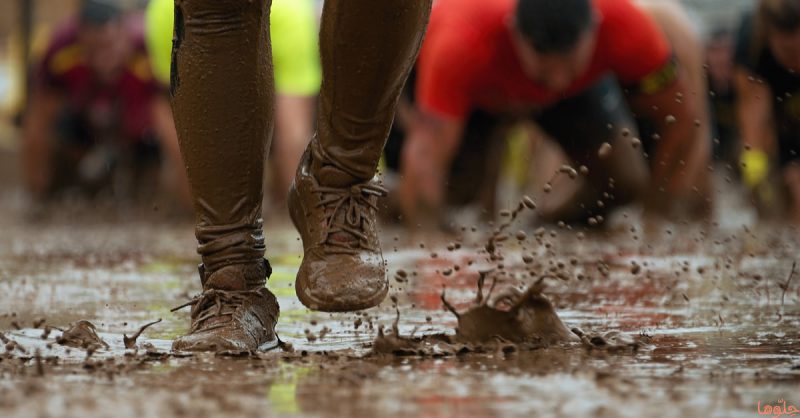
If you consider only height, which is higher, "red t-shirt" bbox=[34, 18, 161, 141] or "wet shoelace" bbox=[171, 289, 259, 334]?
"red t-shirt" bbox=[34, 18, 161, 141]

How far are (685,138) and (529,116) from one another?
85cm

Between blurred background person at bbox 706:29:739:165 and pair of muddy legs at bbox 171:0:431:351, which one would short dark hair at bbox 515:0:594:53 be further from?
blurred background person at bbox 706:29:739:165

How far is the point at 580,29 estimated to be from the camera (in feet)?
19.4

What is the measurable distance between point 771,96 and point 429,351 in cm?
519

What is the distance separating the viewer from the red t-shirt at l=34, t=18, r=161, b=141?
10094mm

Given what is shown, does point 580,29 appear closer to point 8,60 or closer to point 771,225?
point 771,225

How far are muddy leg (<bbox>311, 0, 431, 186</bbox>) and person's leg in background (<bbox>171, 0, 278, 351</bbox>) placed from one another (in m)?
0.12

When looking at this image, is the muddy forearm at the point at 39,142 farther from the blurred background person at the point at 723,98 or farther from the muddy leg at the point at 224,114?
the muddy leg at the point at 224,114

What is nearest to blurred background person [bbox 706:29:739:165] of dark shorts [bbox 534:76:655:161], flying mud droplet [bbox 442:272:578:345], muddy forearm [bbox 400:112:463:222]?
dark shorts [bbox 534:76:655:161]

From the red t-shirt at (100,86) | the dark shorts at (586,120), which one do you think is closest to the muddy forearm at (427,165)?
the dark shorts at (586,120)

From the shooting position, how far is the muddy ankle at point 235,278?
2912 mm

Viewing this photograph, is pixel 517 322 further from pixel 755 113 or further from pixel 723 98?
pixel 723 98

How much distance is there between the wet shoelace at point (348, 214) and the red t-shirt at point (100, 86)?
277 inches

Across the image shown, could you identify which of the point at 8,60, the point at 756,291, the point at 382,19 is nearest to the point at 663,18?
the point at 756,291
